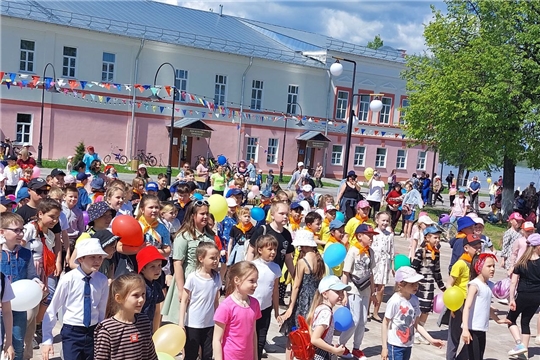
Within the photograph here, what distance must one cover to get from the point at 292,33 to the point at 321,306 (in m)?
49.0

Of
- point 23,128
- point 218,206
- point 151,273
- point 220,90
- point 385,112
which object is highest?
point 220,90

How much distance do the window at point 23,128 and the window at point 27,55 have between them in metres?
2.72

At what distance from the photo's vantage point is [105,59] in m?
38.1

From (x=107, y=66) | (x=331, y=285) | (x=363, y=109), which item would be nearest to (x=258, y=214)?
(x=331, y=285)

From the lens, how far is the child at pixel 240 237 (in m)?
8.43

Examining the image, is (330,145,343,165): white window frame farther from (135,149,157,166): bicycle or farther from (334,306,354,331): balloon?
(334,306,354,331): balloon

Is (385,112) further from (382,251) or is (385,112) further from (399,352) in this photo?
(399,352)

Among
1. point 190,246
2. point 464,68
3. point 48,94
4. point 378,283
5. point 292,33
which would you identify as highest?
point 292,33

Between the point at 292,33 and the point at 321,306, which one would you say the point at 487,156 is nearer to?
the point at 321,306

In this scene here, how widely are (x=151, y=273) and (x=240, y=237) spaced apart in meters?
3.58

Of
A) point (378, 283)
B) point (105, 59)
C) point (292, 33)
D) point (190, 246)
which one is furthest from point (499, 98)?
point (292, 33)

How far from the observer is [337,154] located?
159ft

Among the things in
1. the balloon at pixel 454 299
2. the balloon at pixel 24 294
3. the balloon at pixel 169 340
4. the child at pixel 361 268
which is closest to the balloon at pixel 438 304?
the child at pixel 361 268

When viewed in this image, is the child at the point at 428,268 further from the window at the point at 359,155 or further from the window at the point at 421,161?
the window at the point at 421,161
